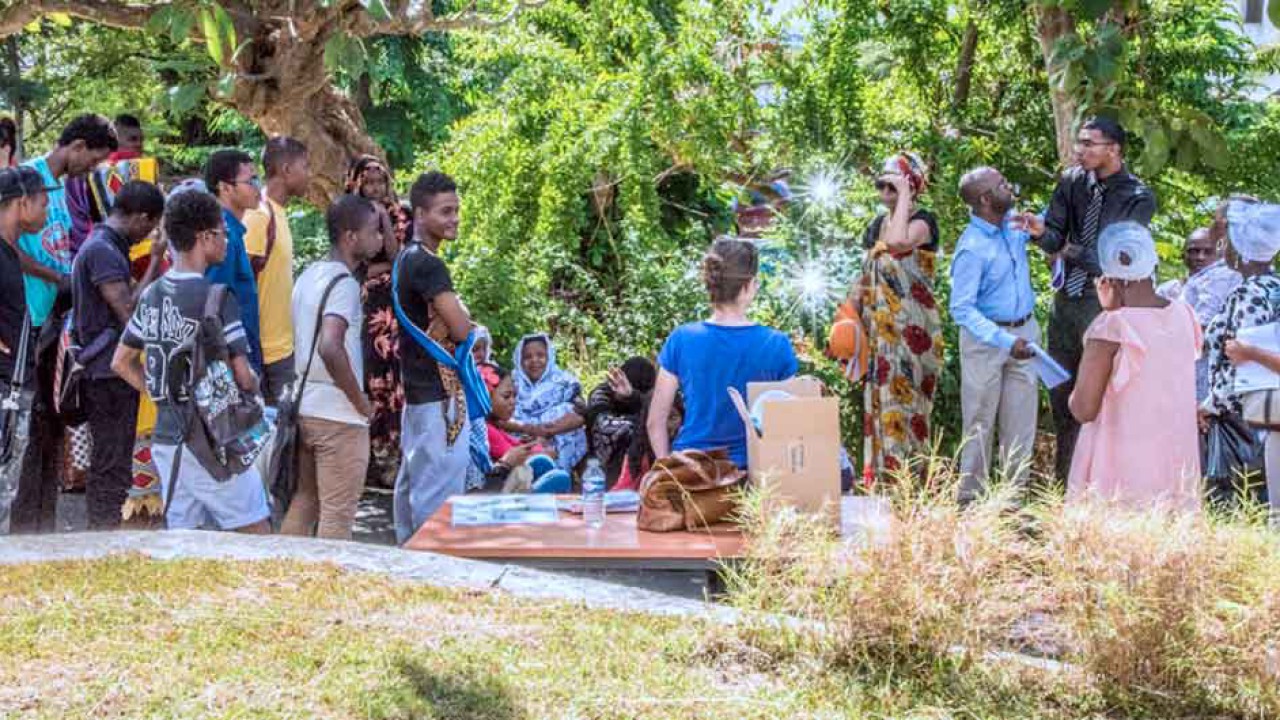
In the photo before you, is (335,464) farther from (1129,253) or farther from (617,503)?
(1129,253)

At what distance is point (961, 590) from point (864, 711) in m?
0.47

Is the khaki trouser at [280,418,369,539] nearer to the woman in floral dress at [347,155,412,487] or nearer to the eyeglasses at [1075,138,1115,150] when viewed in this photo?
the woman in floral dress at [347,155,412,487]

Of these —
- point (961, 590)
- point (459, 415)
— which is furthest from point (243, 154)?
point (961, 590)

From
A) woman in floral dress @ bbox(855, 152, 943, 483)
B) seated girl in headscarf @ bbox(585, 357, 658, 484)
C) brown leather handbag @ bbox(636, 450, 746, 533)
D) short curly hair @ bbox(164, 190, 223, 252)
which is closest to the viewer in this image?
brown leather handbag @ bbox(636, 450, 746, 533)

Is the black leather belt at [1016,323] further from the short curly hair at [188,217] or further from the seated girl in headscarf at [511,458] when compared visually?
the short curly hair at [188,217]

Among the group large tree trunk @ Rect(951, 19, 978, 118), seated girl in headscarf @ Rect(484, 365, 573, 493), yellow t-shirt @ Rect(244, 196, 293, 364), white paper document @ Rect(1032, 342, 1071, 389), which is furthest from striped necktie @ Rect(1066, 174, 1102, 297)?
large tree trunk @ Rect(951, 19, 978, 118)

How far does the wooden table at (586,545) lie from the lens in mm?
4922

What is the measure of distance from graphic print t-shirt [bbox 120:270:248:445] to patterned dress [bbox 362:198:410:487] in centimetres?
129

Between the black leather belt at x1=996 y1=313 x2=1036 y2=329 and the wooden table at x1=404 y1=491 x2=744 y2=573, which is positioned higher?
the black leather belt at x1=996 y1=313 x2=1036 y2=329

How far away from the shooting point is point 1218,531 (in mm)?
4305

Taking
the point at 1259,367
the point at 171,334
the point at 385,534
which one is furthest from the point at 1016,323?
the point at 171,334

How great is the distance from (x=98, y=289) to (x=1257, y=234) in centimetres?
467

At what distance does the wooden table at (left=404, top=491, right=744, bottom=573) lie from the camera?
492 cm

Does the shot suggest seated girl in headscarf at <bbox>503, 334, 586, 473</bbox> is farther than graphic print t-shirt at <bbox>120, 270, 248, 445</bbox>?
Yes
